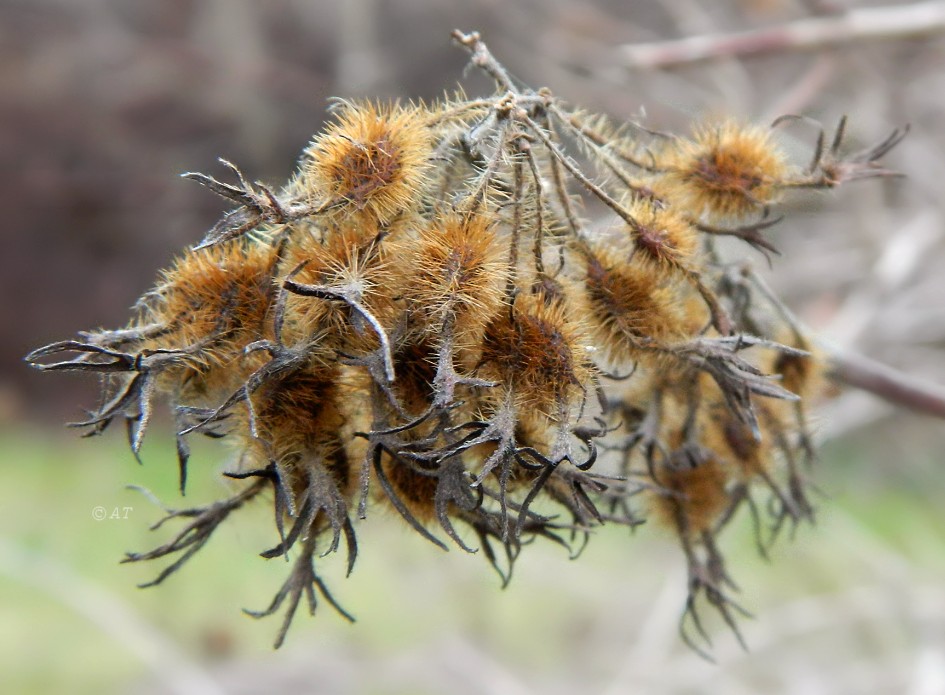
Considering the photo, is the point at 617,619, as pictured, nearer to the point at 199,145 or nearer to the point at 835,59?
the point at 835,59

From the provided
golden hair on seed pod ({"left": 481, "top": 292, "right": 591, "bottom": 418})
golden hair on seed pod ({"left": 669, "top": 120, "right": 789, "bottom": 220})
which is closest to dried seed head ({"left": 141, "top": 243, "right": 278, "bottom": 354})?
golden hair on seed pod ({"left": 481, "top": 292, "right": 591, "bottom": 418})

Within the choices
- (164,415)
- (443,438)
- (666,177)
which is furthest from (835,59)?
(164,415)

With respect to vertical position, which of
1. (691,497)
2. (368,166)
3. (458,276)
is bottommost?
(691,497)

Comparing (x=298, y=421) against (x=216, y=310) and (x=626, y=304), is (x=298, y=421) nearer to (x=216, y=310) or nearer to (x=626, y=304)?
(x=216, y=310)

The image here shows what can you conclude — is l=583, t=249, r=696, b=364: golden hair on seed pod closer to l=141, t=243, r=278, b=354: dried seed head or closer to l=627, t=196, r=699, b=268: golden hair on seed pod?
l=627, t=196, r=699, b=268: golden hair on seed pod

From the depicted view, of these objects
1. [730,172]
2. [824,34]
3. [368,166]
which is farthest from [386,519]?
[824,34]

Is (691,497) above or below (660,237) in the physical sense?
below

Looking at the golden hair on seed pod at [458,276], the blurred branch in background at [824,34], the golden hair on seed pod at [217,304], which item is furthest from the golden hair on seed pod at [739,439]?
the blurred branch in background at [824,34]
